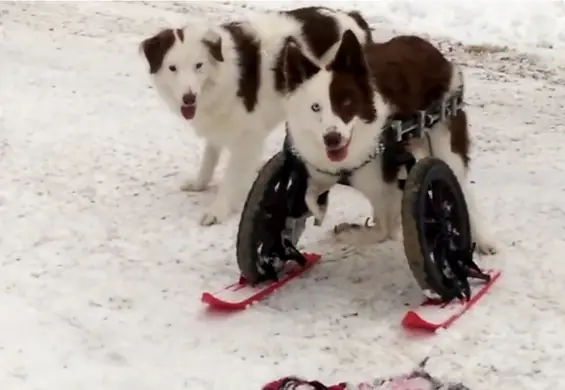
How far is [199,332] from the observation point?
3.12 meters

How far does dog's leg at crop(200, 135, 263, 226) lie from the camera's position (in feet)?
A: 14.2

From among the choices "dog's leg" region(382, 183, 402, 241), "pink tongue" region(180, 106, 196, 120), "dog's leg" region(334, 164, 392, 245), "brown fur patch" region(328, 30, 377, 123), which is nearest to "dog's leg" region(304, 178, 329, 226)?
"dog's leg" region(334, 164, 392, 245)

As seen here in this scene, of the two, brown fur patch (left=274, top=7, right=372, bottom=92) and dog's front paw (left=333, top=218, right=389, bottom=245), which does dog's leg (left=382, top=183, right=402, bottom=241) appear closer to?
dog's front paw (left=333, top=218, right=389, bottom=245)

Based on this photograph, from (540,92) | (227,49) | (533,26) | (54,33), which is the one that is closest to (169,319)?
(227,49)

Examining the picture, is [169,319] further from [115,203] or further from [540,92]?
[540,92]

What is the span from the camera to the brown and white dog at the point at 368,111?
309cm

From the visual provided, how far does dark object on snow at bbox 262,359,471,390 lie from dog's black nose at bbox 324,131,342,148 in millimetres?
838

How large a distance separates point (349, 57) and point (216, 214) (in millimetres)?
1353

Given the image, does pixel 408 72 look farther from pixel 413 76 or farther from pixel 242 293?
pixel 242 293

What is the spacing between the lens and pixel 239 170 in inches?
172

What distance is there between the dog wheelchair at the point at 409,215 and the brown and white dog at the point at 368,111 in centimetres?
5

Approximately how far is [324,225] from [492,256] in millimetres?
812

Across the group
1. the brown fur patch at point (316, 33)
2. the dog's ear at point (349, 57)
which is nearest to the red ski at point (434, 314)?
the dog's ear at point (349, 57)

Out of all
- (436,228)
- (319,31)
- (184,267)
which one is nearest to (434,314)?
(436,228)
